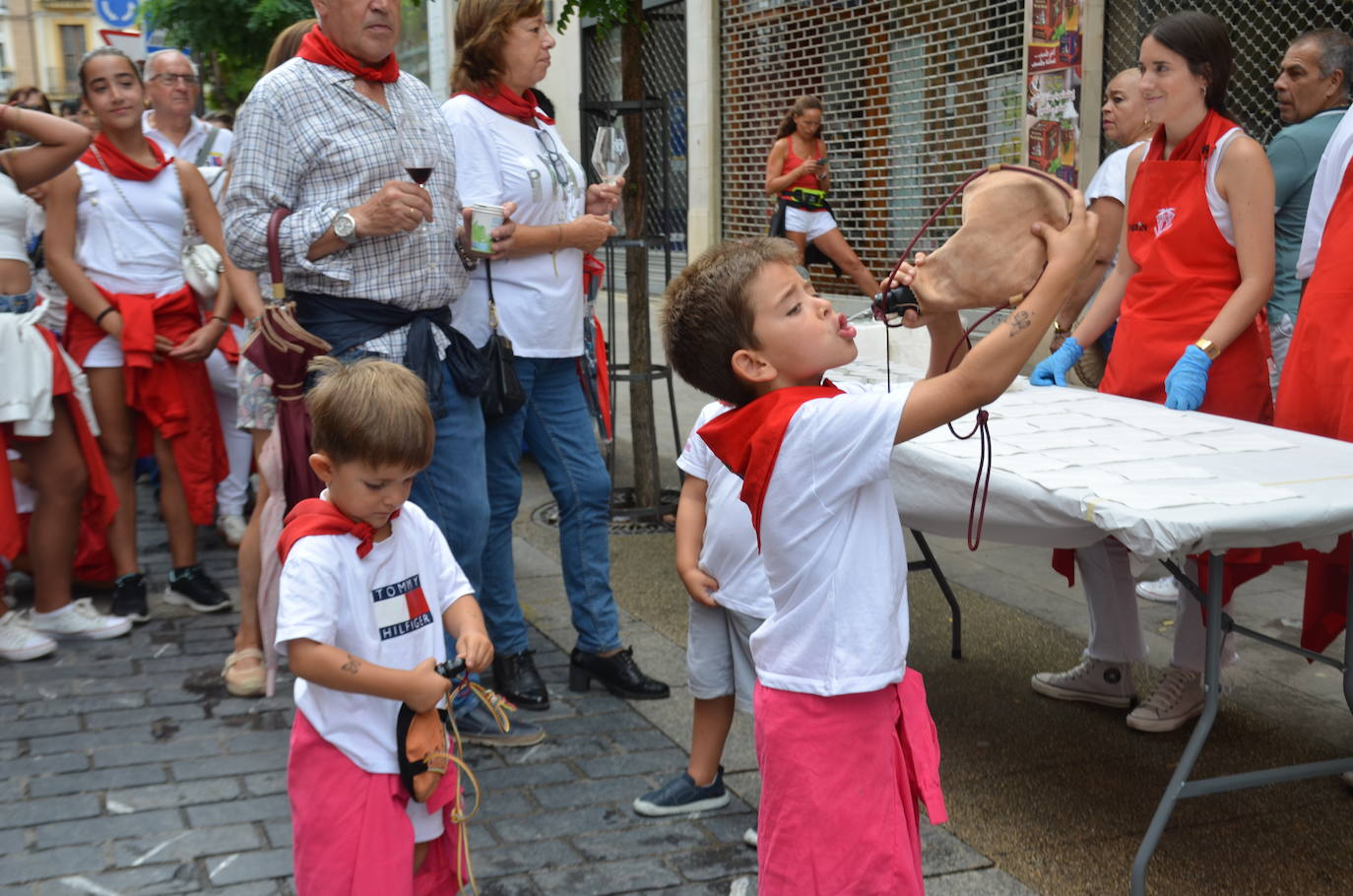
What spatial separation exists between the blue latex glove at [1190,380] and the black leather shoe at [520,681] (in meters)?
2.06

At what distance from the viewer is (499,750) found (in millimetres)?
4039

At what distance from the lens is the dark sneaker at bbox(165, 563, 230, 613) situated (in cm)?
557

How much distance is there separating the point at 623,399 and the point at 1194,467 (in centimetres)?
828

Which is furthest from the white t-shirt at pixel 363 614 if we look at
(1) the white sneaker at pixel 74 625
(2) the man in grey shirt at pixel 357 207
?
(1) the white sneaker at pixel 74 625

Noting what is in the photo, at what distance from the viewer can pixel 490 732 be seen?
411cm

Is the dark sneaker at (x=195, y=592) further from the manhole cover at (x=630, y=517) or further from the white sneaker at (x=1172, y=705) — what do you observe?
the white sneaker at (x=1172, y=705)

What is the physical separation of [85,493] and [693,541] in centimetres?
300

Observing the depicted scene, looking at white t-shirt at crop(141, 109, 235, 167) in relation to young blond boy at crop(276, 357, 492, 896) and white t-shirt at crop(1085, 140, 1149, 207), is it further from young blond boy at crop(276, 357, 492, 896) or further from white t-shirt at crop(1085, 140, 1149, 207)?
young blond boy at crop(276, 357, 492, 896)

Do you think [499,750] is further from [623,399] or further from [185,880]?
[623,399]

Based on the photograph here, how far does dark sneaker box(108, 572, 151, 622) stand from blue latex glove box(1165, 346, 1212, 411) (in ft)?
12.6

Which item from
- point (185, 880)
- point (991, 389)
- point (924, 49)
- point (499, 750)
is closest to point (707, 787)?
point (499, 750)

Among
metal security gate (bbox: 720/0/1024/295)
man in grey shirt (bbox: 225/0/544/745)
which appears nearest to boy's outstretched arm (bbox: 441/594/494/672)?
man in grey shirt (bbox: 225/0/544/745)

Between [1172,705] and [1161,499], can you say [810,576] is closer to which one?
[1161,499]

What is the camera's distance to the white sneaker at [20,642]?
4934 mm
